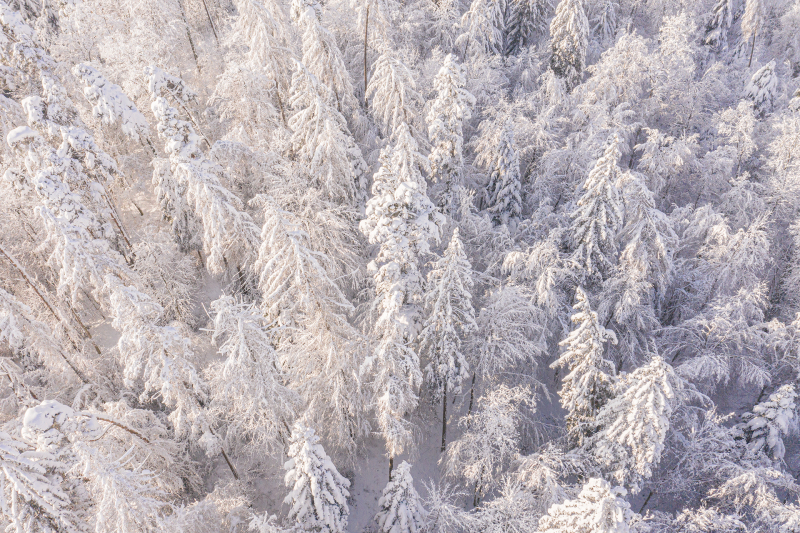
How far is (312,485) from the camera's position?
506 inches

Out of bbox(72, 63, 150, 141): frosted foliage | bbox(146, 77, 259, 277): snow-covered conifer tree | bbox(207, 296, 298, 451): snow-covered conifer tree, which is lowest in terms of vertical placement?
bbox(207, 296, 298, 451): snow-covered conifer tree

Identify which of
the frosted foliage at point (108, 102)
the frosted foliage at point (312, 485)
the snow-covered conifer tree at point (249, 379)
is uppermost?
the frosted foliage at point (108, 102)

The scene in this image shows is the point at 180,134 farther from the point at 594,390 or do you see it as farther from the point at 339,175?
the point at 594,390

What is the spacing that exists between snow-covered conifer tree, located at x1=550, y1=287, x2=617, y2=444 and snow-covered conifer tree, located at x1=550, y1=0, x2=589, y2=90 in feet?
65.4

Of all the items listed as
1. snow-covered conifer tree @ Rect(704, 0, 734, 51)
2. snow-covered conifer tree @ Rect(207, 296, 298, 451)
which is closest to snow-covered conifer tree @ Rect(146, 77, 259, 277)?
snow-covered conifer tree @ Rect(207, 296, 298, 451)

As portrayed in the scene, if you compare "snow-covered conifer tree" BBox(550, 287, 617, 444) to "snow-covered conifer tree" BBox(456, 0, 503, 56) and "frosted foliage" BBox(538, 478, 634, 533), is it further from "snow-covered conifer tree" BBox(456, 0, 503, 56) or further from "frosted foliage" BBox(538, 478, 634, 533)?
"snow-covered conifer tree" BBox(456, 0, 503, 56)

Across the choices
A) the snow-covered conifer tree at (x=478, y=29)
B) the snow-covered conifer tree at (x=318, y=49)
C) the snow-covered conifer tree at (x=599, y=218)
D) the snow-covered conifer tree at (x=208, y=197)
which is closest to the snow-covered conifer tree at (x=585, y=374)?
the snow-covered conifer tree at (x=599, y=218)

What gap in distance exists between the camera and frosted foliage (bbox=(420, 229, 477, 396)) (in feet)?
49.0

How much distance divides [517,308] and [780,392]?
9845mm

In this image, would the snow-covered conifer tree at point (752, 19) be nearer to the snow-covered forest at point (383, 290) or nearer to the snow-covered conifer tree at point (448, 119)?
the snow-covered forest at point (383, 290)

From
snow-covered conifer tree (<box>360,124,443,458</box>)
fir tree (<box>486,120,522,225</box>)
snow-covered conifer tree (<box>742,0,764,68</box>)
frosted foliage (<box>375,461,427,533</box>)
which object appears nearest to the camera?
snow-covered conifer tree (<box>360,124,443,458</box>)

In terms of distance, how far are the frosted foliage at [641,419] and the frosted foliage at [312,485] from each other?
347 inches

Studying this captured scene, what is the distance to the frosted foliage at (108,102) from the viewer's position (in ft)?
66.1

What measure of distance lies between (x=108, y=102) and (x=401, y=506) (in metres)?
22.1
